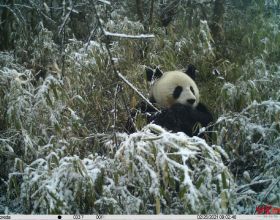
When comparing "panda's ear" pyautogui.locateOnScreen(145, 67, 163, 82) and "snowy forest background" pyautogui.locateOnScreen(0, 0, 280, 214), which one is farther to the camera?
"panda's ear" pyautogui.locateOnScreen(145, 67, 163, 82)

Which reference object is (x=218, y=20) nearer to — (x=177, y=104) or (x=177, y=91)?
(x=177, y=91)

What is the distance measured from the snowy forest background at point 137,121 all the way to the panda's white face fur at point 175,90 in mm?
203

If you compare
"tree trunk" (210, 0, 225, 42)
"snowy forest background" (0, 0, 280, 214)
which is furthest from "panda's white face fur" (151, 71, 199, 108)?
"tree trunk" (210, 0, 225, 42)

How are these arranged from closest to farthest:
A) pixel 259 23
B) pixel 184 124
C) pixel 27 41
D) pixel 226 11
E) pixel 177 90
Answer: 1. pixel 184 124
2. pixel 177 90
3. pixel 27 41
4. pixel 259 23
5. pixel 226 11

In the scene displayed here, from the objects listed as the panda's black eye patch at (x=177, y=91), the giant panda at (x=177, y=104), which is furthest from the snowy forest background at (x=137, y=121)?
the panda's black eye patch at (x=177, y=91)

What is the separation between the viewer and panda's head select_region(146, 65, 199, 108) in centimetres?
268

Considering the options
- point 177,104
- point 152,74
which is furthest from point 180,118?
point 152,74

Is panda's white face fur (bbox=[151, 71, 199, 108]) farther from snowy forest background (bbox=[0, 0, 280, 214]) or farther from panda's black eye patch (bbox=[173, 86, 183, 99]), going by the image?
snowy forest background (bbox=[0, 0, 280, 214])

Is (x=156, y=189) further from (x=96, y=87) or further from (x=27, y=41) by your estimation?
(x=27, y=41)

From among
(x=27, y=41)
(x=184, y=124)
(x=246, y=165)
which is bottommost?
(x=246, y=165)

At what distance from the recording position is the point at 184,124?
2.49 m

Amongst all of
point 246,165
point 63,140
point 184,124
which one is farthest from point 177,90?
point 63,140

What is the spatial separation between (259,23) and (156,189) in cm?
245

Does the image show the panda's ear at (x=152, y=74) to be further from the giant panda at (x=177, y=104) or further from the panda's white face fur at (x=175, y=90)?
the panda's white face fur at (x=175, y=90)
